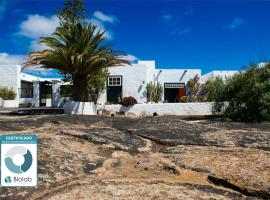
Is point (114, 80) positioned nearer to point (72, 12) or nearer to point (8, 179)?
point (72, 12)

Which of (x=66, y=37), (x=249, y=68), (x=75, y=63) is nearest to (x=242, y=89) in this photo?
(x=249, y=68)

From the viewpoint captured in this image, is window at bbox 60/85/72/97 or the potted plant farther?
the potted plant

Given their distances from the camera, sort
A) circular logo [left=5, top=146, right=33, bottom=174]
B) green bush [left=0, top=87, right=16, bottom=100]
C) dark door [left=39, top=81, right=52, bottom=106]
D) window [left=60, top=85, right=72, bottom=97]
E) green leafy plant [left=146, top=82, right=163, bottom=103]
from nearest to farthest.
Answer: circular logo [left=5, top=146, right=33, bottom=174] < window [left=60, top=85, right=72, bottom=97] < green leafy plant [left=146, top=82, right=163, bottom=103] < dark door [left=39, top=81, right=52, bottom=106] < green bush [left=0, top=87, right=16, bottom=100]

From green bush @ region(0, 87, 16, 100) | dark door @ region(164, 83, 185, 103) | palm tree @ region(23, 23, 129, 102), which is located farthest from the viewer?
green bush @ region(0, 87, 16, 100)

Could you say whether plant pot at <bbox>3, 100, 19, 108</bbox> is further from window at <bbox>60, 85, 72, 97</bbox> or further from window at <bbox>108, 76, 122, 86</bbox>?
window at <bbox>108, 76, 122, 86</bbox>

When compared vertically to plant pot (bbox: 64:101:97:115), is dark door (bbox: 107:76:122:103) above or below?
above

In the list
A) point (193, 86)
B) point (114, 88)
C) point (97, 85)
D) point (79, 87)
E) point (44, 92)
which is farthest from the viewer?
point (44, 92)

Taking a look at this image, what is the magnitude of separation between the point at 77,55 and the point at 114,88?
521 inches

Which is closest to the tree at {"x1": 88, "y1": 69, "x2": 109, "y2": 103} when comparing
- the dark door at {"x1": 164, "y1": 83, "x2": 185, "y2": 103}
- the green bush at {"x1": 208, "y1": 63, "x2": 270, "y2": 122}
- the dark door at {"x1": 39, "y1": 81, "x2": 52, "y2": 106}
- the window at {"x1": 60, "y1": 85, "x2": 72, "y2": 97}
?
the window at {"x1": 60, "y1": 85, "x2": 72, "y2": 97}

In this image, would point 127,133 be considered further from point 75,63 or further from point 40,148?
point 75,63

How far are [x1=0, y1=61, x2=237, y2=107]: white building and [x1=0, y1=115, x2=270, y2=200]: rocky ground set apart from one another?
21862 millimetres

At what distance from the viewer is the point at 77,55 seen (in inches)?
643

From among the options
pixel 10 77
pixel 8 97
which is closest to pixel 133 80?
pixel 8 97

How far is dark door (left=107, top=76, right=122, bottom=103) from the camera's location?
1151 inches
